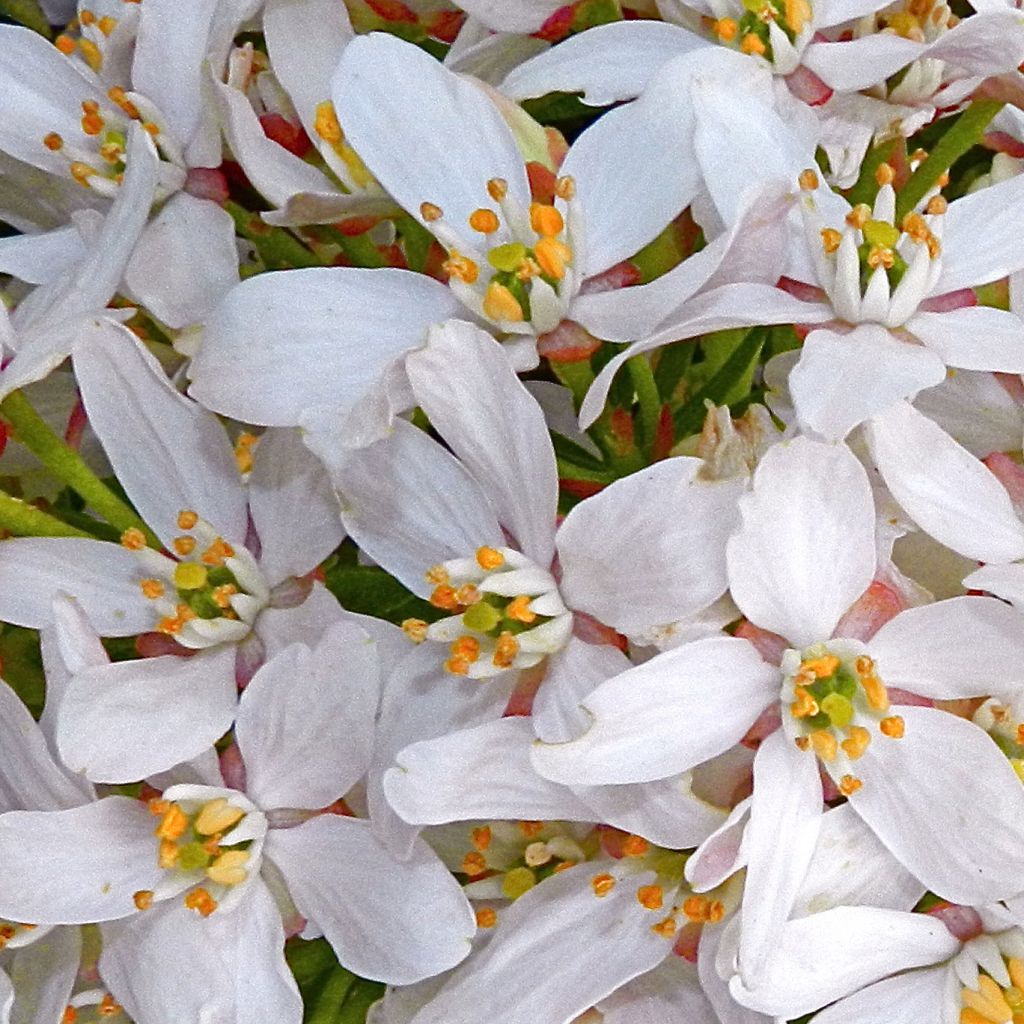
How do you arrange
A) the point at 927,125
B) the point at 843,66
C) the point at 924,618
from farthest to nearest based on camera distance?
the point at 927,125 < the point at 843,66 < the point at 924,618

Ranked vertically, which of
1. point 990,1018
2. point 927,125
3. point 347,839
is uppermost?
point 927,125

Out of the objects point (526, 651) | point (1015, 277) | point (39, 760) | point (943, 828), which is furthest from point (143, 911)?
point (1015, 277)

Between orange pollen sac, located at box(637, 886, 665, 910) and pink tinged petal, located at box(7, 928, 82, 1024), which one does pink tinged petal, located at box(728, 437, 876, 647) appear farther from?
pink tinged petal, located at box(7, 928, 82, 1024)

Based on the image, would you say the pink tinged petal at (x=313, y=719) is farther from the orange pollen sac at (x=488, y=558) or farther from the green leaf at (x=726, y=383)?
the green leaf at (x=726, y=383)

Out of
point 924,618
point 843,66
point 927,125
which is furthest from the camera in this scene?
point 927,125

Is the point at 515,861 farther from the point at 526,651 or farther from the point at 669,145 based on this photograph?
the point at 669,145

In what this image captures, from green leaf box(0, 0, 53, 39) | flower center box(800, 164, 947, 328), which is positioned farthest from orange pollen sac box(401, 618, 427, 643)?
green leaf box(0, 0, 53, 39)

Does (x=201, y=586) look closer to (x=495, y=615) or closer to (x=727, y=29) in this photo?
(x=495, y=615)

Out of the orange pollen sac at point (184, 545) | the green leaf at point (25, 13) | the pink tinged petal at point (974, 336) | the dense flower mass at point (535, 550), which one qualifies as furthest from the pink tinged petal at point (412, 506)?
the green leaf at point (25, 13)
